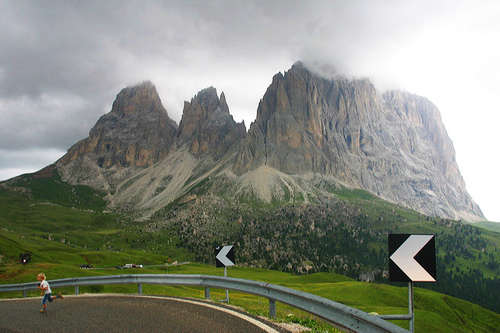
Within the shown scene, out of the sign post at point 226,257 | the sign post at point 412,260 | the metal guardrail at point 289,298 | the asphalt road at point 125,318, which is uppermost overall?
the sign post at point 412,260

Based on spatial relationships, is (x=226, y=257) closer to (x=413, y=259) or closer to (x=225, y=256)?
(x=225, y=256)

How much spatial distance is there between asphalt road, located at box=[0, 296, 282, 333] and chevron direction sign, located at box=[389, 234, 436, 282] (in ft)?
16.0

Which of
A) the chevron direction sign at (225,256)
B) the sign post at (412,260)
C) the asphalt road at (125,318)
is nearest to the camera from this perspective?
the sign post at (412,260)

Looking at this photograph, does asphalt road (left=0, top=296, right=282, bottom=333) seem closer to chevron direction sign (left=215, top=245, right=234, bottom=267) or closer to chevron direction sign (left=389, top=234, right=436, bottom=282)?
chevron direction sign (left=215, top=245, right=234, bottom=267)

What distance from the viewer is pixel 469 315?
112 meters

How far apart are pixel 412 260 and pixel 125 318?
1084 cm

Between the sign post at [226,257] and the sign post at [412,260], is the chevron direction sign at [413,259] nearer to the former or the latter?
the sign post at [412,260]

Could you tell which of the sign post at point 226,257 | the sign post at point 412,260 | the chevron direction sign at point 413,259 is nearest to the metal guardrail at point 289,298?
the sign post at point 412,260

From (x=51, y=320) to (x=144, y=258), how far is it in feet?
568

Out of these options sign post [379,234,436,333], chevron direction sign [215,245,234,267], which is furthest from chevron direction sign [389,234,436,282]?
chevron direction sign [215,245,234,267]

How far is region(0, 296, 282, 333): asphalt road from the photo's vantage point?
1229 centimetres

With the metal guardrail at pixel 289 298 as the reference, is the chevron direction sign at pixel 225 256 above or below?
above

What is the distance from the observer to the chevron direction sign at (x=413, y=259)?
348 inches

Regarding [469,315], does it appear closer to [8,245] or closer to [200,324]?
[200,324]
